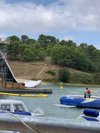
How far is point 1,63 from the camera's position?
136750 millimetres

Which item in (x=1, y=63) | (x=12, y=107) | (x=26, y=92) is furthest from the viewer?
(x=1, y=63)

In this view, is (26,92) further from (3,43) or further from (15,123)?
(15,123)

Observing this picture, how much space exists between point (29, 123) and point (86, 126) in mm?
568

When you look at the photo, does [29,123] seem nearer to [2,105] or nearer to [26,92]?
[2,105]

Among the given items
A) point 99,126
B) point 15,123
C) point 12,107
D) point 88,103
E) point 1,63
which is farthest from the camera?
point 1,63

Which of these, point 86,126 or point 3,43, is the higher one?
point 3,43

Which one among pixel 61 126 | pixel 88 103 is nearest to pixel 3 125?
pixel 61 126

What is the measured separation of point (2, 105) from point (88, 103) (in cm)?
3228

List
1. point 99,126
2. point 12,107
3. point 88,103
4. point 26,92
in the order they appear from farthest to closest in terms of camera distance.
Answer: point 26,92 → point 88,103 → point 12,107 → point 99,126

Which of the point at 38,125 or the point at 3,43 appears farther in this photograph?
the point at 3,43


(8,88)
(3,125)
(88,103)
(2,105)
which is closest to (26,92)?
(8,88)

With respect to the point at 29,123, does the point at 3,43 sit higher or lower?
higher

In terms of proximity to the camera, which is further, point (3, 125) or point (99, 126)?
point (3, 125)

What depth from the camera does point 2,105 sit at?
22.0 metres
